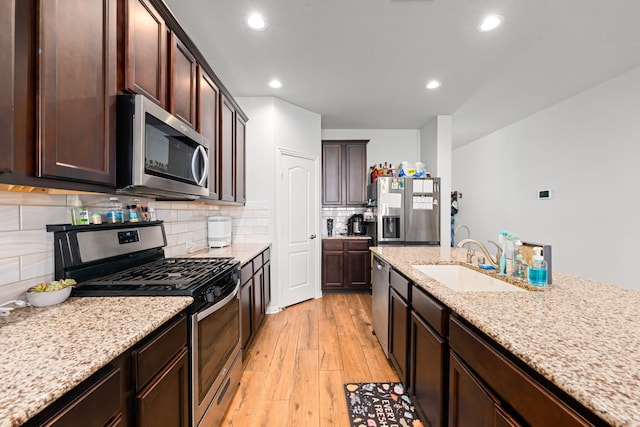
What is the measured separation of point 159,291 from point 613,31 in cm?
374

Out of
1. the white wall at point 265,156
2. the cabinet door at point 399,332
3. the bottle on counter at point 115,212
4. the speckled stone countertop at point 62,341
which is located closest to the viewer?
the speckled stone countertop at point 62,341

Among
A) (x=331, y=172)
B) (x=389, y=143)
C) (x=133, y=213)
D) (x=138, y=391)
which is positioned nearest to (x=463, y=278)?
(x=138, y=391)

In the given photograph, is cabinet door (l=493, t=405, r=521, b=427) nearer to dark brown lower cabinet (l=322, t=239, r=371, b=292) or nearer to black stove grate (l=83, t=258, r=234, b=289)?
black stove grate (l=83, t=258, r=234, b=289)

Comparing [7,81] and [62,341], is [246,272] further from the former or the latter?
[7,81]

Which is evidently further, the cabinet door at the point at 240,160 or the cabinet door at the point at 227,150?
the cabinet door at the point at 240,160

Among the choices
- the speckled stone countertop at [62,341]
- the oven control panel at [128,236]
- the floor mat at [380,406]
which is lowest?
the floor mat at [380,406]

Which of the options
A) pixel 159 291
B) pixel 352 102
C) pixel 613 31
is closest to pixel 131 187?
pixel 159 291

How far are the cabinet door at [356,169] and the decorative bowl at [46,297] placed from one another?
3652mm

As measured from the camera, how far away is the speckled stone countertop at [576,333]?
0.52m

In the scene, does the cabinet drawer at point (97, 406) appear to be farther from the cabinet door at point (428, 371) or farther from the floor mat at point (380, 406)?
the floor mat at point (380, 406)

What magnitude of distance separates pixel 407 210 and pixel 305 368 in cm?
259

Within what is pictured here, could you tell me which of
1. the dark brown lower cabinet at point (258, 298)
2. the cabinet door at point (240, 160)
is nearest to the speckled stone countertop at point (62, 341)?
the dark brown lower cabinet at point (258, 298)

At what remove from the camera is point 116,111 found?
114 centimetres

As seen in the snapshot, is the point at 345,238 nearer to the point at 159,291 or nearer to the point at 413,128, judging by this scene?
the point at 413,128
